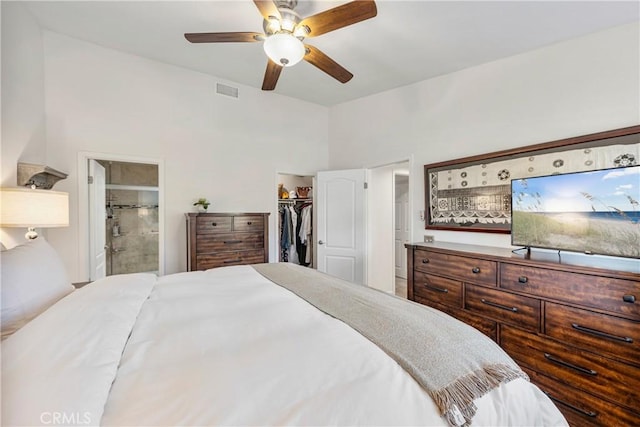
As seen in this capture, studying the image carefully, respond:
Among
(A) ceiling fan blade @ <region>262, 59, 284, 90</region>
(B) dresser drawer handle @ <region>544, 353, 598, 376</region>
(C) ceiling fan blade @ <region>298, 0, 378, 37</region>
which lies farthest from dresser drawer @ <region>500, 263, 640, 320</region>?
(A) ceiling fan blade @ <region>262, 59, 284, 90</region>

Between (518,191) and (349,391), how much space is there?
2.07 metres

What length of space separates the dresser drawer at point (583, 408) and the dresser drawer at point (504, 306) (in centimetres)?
33

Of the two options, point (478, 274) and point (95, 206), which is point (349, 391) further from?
point (95, 206)

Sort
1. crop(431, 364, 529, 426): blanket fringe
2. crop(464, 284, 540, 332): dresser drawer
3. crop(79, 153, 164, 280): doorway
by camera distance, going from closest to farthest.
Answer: crop(431, 364, 529, 426): blanket fringe
crop(464, 284, 540, 332): dresser drawer
crop(79, 153, 164, 280): doorway

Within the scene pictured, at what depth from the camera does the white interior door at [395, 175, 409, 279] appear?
513 centimetres

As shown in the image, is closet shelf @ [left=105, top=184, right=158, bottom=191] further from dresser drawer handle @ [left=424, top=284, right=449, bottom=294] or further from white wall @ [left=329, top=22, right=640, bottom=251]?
dresser drawer handle @ [left=424, top=284, right=449, bottom=294]

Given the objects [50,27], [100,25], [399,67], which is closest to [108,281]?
[100,25]

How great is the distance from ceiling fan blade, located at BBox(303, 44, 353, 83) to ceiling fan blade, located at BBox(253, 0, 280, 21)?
0.29 metres

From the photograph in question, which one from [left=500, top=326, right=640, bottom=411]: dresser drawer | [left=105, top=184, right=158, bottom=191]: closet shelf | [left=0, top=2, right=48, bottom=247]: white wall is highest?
[left=0, top=2, right=48, bottom=247]: white wall

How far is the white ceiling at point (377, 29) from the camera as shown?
1952 mm

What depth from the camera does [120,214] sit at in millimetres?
3680

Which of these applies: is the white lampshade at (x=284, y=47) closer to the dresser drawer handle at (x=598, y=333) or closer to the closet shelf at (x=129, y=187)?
the dresser drawer handle at (x=598, y=333)

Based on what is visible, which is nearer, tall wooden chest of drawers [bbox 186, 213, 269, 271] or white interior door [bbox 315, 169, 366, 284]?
tall wooden chest of drawers [bbox 186, 213, 269, 271]

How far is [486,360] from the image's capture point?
36.8 inches
